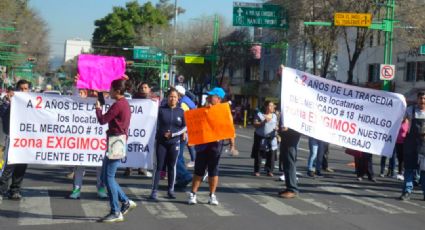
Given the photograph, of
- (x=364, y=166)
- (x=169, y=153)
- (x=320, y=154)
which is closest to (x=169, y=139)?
(x=169, y=153)

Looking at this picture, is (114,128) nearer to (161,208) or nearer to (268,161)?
(161,208)

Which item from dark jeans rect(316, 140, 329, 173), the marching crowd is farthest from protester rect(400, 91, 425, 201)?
dark jeans rect(316, 140, 329, 173)

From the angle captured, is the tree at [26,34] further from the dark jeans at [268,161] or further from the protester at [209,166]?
the protester at [209,166]

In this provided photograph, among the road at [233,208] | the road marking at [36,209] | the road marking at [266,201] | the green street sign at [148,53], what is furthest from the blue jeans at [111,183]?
the green street sign at [148,53]

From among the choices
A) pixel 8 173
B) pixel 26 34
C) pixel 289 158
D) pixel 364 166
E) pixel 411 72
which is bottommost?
pixel 364 166

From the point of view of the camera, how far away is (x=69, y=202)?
8.96 meters

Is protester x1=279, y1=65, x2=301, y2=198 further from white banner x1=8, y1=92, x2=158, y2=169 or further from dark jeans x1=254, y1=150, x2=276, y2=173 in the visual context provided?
dark jeans x1=254, y1=150, x2=276, y2=173

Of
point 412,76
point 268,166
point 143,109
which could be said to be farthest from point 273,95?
point 143,109

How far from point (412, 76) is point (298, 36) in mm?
7781

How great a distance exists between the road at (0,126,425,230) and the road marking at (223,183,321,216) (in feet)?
0.05

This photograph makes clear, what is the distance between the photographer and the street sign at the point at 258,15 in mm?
32094

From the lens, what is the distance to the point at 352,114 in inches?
411

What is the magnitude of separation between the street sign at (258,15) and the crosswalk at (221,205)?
21.9 metres

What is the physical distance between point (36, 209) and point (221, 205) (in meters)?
2.66
